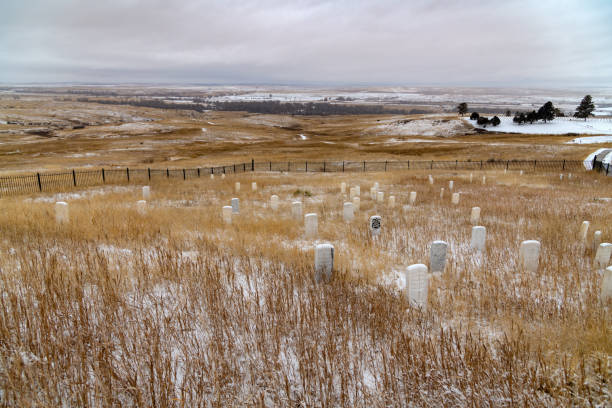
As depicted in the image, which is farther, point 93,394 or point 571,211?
point 571,211

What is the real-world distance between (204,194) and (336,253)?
13.4 metres

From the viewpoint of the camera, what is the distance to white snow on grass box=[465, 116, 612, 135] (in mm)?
75250

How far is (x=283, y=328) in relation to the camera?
138 inches

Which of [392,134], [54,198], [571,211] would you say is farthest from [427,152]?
[54,198]

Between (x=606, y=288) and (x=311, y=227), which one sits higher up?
(x=606, y=288)

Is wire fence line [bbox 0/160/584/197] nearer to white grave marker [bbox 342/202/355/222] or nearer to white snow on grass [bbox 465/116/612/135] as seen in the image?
white grave marker [bbox 342/202/355/222]

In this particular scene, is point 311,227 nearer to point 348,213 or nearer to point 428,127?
point 348,213

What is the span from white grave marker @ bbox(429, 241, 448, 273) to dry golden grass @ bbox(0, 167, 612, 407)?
0.33 m

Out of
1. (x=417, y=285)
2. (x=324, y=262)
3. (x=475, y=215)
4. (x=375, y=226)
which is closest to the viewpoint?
(x=417, y=285)

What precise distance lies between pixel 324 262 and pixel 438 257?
231cm

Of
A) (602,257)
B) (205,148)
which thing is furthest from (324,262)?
(205,148)

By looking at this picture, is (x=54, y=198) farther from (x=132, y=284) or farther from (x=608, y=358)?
(x=608, y=358)

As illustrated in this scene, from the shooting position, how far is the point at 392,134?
90250 mm

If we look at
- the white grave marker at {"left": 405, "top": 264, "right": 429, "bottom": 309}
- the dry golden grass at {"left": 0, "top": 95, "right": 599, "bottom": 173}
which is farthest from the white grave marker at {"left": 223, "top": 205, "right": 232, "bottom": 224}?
the dry golden grass at {"left": 0, "top": 95, "right": 599, "bottom": 173}
